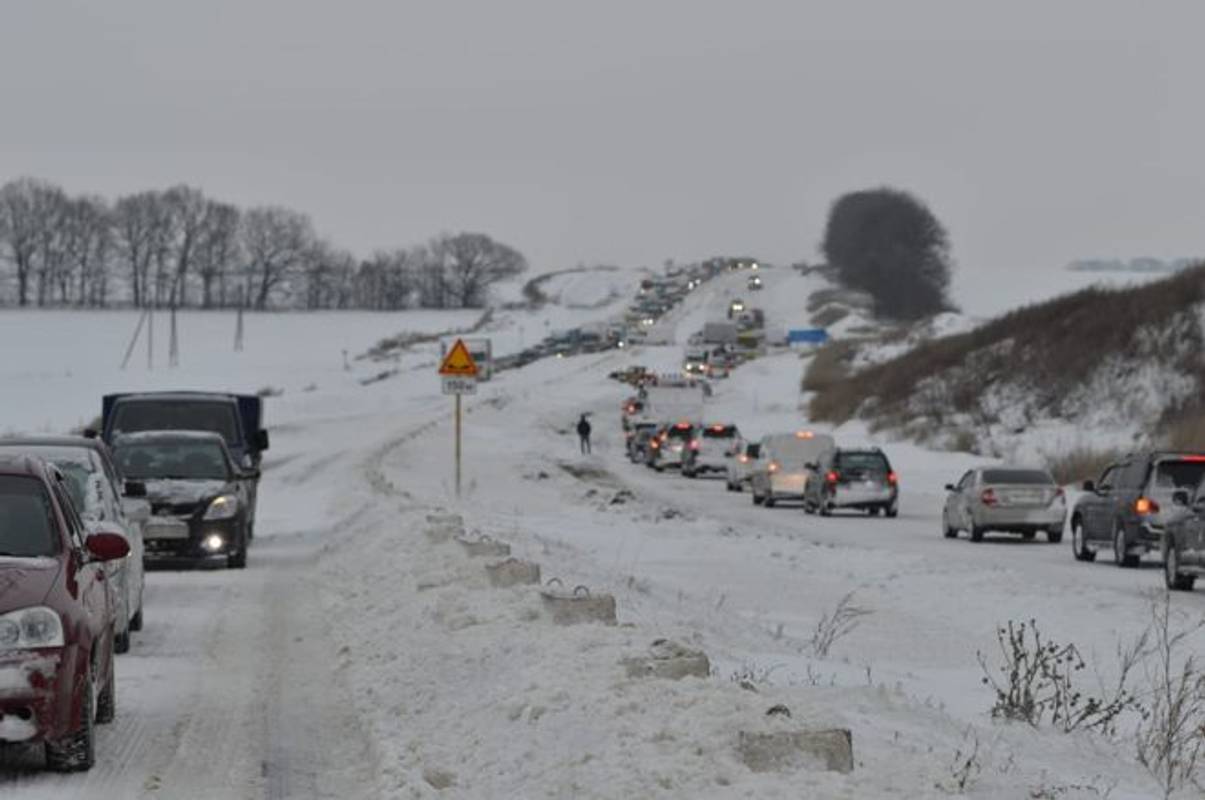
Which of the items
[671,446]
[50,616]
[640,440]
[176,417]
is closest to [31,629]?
[50,616]

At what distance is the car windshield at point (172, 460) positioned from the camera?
2797cm

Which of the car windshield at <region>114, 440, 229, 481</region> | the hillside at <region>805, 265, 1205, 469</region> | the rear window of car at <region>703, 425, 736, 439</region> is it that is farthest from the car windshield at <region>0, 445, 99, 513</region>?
the rear window of car at <region>703, 425, 736, 439</region>

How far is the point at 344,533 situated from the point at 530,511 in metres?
12.6

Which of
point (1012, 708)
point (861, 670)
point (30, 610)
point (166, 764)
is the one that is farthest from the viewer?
point (861, 670)

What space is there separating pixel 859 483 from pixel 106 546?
34.6 meters

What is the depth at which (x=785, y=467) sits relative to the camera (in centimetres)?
5153

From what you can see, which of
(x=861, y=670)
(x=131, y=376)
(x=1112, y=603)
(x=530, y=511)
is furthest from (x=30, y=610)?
(x=131, y=376)

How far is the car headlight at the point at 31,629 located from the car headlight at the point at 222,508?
15.6 metres

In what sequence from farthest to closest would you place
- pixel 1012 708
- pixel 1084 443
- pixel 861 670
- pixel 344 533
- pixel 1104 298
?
pixel 1104 298, pixel 1084 443, pixel 344 533, pixel 861 670, pixel 1012 708

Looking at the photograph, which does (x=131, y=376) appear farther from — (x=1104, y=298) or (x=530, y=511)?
(x=530, y=511)

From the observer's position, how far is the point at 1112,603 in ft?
78.5

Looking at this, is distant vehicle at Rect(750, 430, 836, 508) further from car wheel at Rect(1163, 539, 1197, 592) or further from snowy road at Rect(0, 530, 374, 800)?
snowy road at Rect(0, 530, 374, 800)

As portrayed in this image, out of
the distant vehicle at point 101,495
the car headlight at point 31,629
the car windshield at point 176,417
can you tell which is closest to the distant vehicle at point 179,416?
the car windshield at point 176,417

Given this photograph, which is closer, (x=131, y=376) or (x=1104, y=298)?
(x=1104, y=298)
